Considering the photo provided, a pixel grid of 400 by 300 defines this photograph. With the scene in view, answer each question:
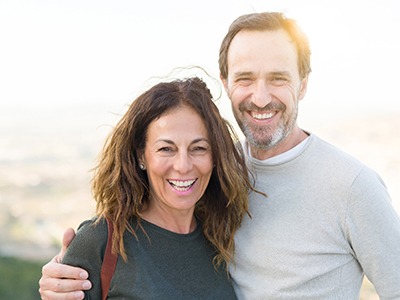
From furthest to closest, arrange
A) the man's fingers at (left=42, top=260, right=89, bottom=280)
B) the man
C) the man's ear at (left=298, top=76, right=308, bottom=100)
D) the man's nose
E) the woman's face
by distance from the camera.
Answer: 1. the man's ear at (left=298, top=76, right=308, bottom=100)
2. the man's nose
3. the man
4. the woman's face
5. the man's fingers at (left=42, top=260, right=89, bottom=280)

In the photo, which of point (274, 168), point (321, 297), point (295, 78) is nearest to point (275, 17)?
point (295, 78)

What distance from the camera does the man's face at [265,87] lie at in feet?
8.98

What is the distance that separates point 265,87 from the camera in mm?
2740

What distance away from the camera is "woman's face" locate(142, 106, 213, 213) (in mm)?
2408

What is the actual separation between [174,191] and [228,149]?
30 centimetres

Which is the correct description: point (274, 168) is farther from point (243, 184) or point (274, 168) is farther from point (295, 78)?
point (295, 78)

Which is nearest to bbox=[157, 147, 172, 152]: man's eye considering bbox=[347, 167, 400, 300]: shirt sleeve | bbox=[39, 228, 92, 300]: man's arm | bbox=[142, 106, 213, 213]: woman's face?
bbox=[142, 106, 213, 213]: woman's face

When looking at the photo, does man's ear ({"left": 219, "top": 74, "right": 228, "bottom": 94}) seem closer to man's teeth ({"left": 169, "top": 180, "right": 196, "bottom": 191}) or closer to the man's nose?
the man's nose

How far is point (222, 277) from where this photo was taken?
8.48 ft

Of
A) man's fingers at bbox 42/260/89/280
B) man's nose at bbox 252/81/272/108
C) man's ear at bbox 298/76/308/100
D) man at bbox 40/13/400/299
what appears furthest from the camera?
man's ear at bbox 298/76/308/100

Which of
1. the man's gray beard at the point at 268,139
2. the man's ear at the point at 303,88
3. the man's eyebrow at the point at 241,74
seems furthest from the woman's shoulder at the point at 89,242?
the man's ear at the point at 303,88

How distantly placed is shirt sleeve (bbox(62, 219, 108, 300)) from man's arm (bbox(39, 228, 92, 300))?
0.09ft

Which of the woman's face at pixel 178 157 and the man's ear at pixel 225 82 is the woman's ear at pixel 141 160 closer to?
the woman's face at pixel 178 157

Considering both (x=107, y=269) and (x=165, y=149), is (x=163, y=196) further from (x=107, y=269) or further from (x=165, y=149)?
(x=107, y=269)
